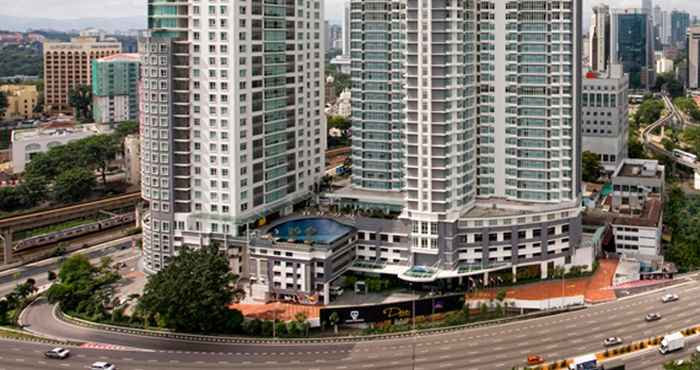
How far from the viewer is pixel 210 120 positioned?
213 feet

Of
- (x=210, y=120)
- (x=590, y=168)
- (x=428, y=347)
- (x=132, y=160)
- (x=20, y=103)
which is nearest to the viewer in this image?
(x=428, y=347)

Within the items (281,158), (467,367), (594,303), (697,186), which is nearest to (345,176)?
(281,158)

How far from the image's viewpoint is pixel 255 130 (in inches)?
2640

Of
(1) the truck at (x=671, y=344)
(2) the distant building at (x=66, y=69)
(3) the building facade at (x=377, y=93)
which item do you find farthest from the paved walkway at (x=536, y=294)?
(2) the distant building at (x=66, y=69)

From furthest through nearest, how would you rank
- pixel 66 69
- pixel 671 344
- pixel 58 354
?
1. pixel 66 69
2. pixel 58 354
3. pixel 671 344

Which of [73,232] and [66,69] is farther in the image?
[66,69]

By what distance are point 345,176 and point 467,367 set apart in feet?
136

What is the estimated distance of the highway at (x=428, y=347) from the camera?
168 feet

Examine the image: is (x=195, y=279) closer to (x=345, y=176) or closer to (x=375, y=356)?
(x=375, y=356)

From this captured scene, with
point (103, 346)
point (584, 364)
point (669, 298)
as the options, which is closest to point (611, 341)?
point (584, 364)

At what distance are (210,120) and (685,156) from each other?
82.6 metres

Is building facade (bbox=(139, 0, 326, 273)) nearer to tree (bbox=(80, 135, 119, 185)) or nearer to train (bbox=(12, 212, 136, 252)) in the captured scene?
train (bbox=(12, 212, 136, 252))

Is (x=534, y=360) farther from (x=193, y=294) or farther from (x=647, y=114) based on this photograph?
(x=647, y=114)

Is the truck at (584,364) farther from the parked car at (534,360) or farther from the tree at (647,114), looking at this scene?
the tree at (647,114)
